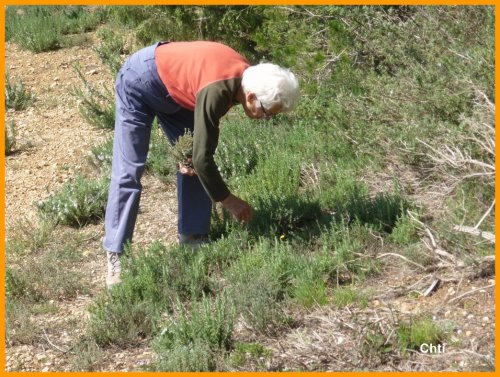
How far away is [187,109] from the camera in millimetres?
5137

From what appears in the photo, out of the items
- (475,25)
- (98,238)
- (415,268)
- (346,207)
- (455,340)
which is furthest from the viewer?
(475,25)

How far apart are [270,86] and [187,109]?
0.75 m

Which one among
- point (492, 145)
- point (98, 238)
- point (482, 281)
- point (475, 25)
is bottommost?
point (98, 238)

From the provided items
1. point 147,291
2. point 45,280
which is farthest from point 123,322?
point 45,280

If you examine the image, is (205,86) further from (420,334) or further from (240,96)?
(420,334)

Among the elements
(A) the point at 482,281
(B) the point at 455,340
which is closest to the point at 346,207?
(A) the point at 482,281

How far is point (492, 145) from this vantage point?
4867 mm

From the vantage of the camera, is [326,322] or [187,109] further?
[187,109]

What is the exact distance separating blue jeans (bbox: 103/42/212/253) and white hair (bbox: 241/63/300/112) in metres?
0.62

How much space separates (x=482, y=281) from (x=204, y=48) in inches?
77.7

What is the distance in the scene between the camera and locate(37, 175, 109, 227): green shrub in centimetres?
613

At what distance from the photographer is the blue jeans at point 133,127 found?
501cm

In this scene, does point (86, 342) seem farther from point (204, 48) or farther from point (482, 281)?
point (482, 281)

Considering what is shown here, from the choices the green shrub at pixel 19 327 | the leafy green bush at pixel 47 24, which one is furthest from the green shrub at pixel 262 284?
the leafy green bush at pixel 47 24
